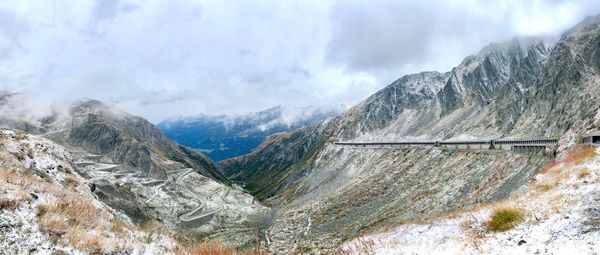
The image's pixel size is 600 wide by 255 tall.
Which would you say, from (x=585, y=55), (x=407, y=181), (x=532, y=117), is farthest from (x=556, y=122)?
(x=407, y=181)

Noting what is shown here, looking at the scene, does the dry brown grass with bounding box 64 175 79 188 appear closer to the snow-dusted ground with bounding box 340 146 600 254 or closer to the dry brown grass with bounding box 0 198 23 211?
the dry brown grass with bounding box 0 198 23 211

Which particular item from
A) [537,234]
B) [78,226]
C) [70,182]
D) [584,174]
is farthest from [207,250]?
[584,174]

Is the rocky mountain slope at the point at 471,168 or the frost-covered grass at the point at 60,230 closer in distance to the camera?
the frost-covered grass at the point at 60,230

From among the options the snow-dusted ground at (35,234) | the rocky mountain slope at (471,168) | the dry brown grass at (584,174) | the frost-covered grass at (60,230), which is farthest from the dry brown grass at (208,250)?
the rocky mountain slope at (471,168)

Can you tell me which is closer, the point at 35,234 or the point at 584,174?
the point at 35,234

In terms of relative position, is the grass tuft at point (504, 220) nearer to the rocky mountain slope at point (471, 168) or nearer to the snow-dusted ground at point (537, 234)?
the snow-dusted ground at point (537, 234)

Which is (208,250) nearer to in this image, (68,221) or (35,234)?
(68,221)

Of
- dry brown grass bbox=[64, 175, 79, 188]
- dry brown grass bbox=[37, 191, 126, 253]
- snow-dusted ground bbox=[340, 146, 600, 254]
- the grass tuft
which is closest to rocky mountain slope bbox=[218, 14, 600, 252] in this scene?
snow-dusted ground bbox=[340, 146, 600, 254]

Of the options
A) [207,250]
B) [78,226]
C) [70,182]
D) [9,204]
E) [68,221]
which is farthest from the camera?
[70,182]

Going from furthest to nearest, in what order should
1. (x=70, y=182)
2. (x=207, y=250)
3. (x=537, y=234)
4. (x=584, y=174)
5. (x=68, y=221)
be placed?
(x=70, y=182)
(x=584, y=174)
(x=537, y=234)
(x=207, y=250)
(x=68, y=221)
